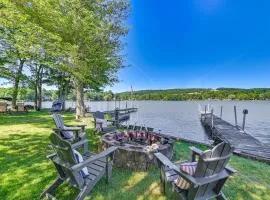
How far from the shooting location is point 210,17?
30.7m

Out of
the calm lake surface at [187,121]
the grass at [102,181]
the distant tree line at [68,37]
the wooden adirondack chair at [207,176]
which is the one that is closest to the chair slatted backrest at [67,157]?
the grass at [102,181]

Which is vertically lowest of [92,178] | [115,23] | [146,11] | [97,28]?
[92,178]

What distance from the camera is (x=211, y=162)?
2.83 m

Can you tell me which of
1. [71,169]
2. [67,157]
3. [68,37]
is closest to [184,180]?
[71,169]

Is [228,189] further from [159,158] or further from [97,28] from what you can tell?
[97,28]

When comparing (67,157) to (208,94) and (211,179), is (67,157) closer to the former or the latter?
(211,179)

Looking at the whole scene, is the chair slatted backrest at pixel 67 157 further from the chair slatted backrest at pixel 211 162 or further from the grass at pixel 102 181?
the chair slatted backrest at pixel 211 162

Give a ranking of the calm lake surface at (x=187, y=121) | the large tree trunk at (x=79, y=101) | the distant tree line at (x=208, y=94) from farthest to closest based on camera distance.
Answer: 1. the distant tree line at (x=208, y=94)
2. the calm lake surface at (x=187, y=121)
3. the large tree trunk at (x=79, y=101)

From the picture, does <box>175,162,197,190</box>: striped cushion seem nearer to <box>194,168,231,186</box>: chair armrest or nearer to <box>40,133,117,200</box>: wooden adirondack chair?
<box>194,168,231,186</box>: chair armrest

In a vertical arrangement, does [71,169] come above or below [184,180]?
above

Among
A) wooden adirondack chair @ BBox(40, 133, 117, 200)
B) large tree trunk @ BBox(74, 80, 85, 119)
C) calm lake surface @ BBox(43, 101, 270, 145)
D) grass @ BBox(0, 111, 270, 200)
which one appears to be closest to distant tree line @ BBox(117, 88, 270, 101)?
calm lake surface @ BBox(43, 101, 270, 145)

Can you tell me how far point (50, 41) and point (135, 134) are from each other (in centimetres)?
686

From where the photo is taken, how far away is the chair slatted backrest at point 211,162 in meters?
2.81

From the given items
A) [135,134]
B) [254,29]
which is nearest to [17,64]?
[135,134]
